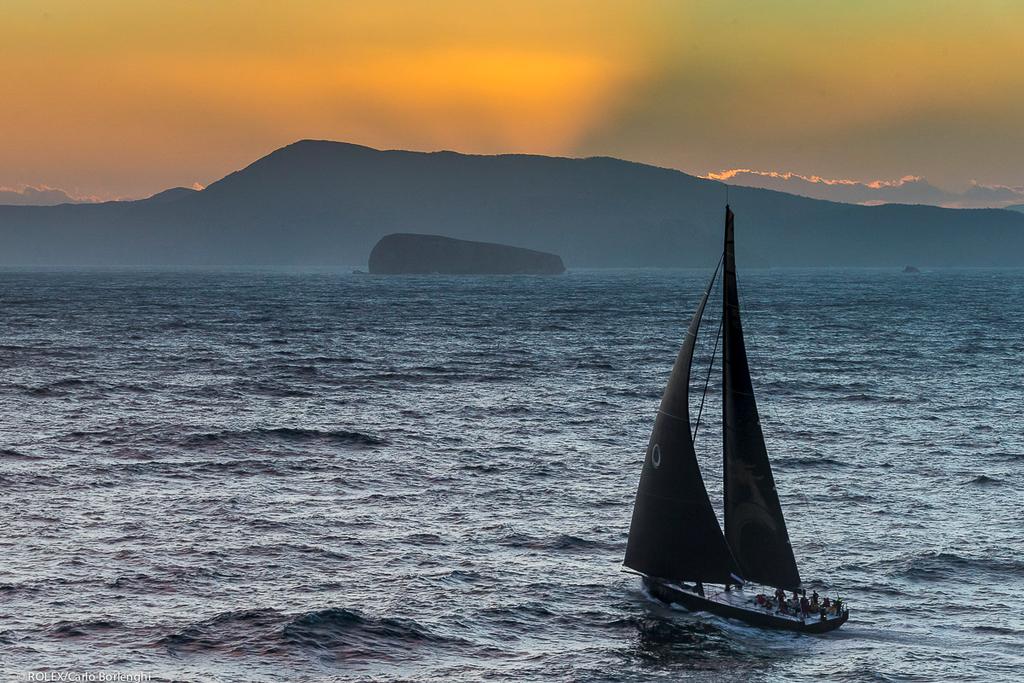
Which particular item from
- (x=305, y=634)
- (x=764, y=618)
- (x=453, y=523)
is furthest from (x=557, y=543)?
(x=305, y=634)

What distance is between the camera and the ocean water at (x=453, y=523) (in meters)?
31.0

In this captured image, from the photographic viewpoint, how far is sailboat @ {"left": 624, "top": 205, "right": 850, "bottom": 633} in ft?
103

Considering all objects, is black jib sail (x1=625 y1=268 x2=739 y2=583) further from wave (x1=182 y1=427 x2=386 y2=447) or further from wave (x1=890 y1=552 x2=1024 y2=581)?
wave (x1=182 y1=427 x2=386 y2=447)

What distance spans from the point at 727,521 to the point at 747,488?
118 centimetres

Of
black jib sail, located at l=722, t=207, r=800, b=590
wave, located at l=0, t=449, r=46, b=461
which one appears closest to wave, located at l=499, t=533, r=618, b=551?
black jib sail, located at l=722, t=207, r=800, b=590

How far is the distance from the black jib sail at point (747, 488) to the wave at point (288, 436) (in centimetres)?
3037

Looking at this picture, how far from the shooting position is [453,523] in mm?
44312

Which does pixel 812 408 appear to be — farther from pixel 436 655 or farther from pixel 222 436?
pixel 436 655

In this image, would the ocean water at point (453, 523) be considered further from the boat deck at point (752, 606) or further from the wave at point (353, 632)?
the boat deck at point (752, 606)

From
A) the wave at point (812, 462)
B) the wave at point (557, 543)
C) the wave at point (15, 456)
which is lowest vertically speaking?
the wave at point (15, 456)

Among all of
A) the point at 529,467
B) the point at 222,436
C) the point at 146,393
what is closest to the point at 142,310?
the point at 146,393

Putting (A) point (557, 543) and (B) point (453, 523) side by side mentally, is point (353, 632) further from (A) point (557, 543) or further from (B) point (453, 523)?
(B) point (453, 523)

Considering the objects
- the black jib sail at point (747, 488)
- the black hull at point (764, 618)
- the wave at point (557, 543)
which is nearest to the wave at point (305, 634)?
the black hull at point (764, 618)

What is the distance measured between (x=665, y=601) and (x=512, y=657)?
5.38 metres
